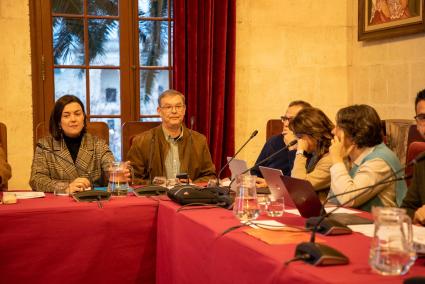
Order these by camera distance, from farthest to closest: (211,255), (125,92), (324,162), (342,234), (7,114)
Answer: (125,92) < (7,114) < (324,162) < (211,255) < (342,234)

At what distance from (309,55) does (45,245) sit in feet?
10.4

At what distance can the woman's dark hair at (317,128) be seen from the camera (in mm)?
3035

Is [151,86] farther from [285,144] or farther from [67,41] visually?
[285,144]

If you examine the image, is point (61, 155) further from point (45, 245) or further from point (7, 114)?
point (7, 114)

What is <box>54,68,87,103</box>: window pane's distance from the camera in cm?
482

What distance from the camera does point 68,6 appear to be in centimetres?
476

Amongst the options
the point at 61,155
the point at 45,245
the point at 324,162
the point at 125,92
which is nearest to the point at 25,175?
the point at 125,92

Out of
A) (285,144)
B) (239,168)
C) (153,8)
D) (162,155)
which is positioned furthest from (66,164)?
(153,8)

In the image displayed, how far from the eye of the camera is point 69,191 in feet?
9.80

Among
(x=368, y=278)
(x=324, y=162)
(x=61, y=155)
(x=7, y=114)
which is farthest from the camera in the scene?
(x=7, y=114)

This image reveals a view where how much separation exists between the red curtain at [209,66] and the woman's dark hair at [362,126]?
231cm

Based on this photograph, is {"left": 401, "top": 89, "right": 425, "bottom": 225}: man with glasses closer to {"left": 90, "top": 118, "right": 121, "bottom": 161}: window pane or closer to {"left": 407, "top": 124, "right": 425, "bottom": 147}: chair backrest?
{"left": 407, "top": 124, "right": 425, "bottom": 147}: chair backrest

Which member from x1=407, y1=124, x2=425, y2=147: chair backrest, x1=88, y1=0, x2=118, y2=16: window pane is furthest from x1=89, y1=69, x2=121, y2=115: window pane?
x1=407, y1=124, x2=425, y2=147: chair backrest

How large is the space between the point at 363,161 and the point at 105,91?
276 centimetres
